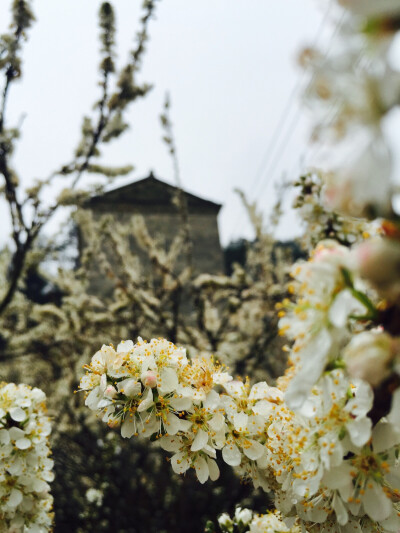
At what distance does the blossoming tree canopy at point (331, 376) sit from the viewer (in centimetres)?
61

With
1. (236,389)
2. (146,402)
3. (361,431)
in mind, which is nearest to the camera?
(361,431)

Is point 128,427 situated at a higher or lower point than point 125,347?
lower

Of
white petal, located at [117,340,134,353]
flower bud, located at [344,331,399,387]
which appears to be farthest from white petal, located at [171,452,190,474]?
flower bud, located at [344,331,399,387]

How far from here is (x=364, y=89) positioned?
0.62m

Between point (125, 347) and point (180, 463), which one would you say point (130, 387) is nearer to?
point (125, 347)

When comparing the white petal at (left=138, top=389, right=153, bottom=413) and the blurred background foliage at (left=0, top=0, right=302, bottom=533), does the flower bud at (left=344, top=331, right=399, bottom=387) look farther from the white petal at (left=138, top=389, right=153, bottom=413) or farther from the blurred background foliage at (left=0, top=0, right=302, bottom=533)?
the blurred background foliage at (left=0, top=0, right=302, bottom=533)

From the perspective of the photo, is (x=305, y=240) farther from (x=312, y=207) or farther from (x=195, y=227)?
(x=195, y=227)

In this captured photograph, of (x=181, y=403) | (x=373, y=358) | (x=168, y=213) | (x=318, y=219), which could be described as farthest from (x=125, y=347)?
(x=168, y=213)

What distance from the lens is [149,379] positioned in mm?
1342

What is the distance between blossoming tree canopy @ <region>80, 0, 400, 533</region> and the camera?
1.99 feet

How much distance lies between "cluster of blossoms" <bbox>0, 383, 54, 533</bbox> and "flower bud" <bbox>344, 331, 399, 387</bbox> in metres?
1.54

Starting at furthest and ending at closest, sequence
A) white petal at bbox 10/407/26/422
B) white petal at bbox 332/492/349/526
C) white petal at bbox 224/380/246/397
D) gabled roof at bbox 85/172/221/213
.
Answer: gabled roof at bbox 85/172/221/213 < white petal at bbox 10/407/26/422 < white petal at bbox 224/380/246/397 < white petal at bbox 332/492/349/526

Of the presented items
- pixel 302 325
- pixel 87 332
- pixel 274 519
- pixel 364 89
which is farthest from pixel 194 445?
pixel 87 332

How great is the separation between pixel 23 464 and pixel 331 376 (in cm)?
Answer: 139
